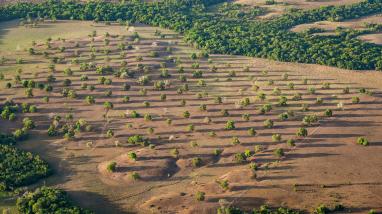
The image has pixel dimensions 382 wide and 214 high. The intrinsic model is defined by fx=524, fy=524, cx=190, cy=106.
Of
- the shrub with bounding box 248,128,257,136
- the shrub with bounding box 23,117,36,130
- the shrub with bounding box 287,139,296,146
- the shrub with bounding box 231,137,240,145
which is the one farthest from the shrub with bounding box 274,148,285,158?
the shrub with bounding box 23,117,36,130

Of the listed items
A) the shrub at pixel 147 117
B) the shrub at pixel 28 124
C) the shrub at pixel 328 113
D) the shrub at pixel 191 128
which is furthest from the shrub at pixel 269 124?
the shrub at pixel 28 124

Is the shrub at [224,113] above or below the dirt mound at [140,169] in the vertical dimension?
above

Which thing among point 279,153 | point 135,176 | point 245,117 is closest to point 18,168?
point 135,176

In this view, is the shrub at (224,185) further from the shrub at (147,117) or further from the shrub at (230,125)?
the shrub at (147,117)

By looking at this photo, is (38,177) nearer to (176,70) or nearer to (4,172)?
(4,172)

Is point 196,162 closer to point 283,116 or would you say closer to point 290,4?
point 283,116
